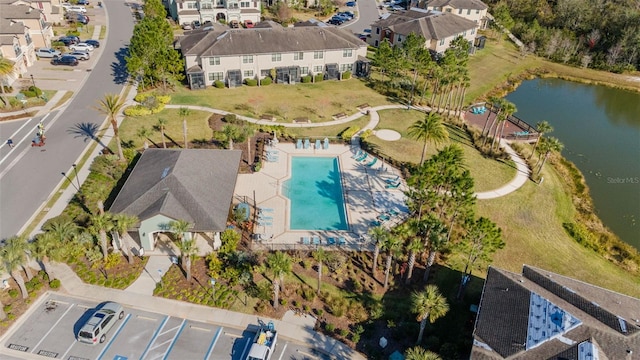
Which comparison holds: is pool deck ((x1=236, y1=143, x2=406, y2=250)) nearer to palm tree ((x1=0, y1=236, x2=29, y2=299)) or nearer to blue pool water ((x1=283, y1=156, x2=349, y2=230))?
blue pool water ((x1=283, y1=156, x2=349, y2=230))

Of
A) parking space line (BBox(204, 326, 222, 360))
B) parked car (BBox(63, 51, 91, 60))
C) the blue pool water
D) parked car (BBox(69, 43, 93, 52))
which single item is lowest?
parking space line (BBox(204, 326, 222, 360))

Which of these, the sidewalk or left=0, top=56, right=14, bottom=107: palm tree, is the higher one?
left=0, top=56, right=14, bottom=107: palm tree

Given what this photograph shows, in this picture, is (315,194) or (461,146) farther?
(461,146)

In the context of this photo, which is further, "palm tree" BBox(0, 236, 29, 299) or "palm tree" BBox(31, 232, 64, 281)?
"palm tree" BBox(31, 232, 64, 281)

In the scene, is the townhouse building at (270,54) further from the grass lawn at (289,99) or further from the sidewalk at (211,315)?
the sidewalk at (211,315)

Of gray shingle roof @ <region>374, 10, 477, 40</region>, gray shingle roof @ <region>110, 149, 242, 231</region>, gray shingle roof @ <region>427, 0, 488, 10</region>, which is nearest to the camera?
gray shingle roof @ <region>110, 149, 242, 231</region>

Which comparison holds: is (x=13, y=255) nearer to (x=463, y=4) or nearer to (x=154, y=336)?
(x=154, y=336)

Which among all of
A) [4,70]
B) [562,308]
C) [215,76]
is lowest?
[215,76]

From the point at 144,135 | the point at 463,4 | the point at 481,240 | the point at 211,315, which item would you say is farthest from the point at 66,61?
the point at 463,4

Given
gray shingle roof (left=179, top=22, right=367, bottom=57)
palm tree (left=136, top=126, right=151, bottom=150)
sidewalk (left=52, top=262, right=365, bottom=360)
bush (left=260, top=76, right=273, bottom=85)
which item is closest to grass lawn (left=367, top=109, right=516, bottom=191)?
gray shingle roof (left=179, top=22, right=367, bottom=57)
